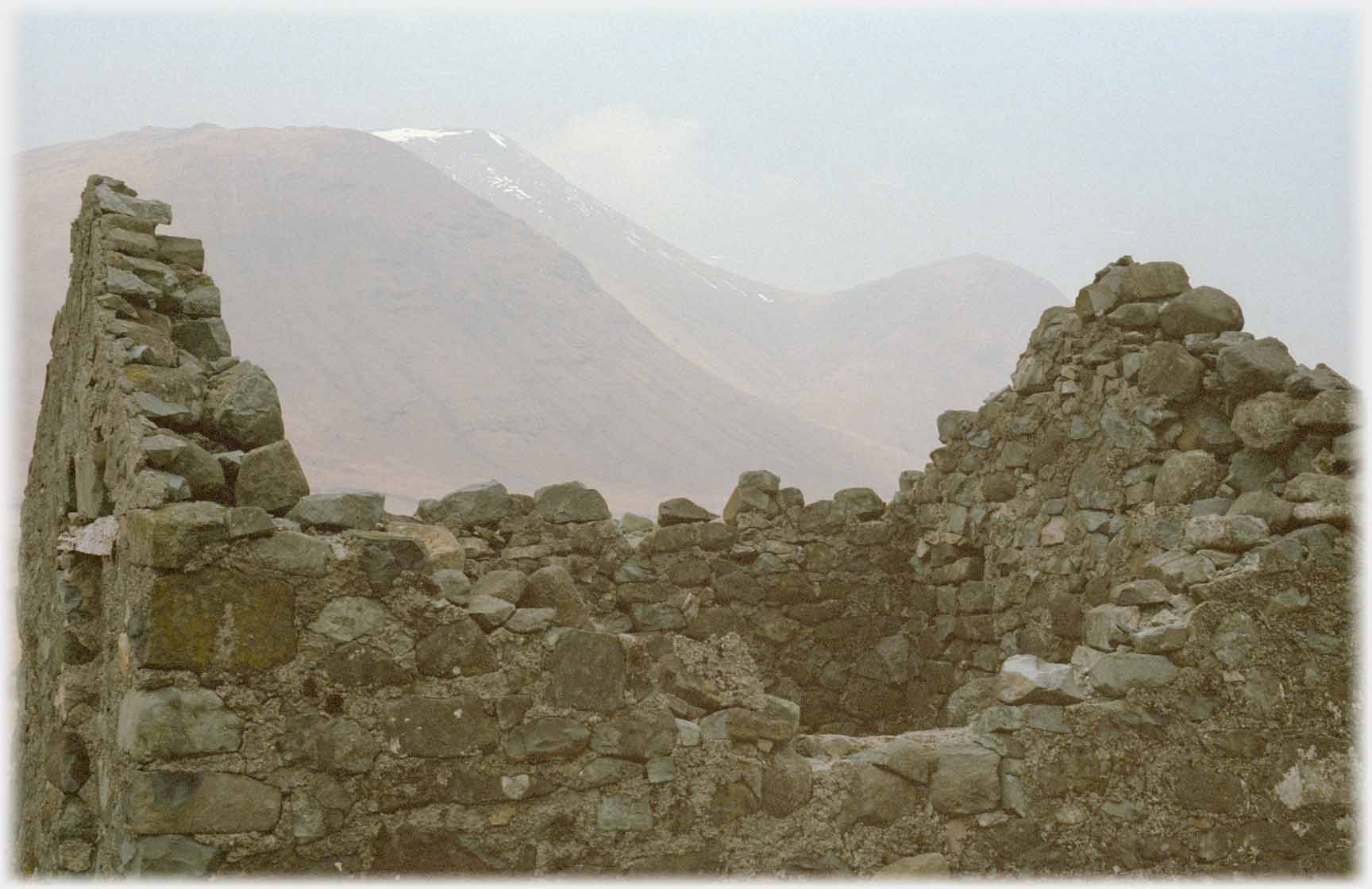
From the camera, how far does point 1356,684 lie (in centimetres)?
468

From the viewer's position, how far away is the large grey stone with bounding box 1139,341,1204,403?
19.6ft

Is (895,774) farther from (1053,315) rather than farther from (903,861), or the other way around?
(1053,315)

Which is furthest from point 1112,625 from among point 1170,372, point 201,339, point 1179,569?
point 201,339

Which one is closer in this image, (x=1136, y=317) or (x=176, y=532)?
(x=176, y=532)

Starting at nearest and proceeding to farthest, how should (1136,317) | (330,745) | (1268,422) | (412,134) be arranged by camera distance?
1. (330,745)
2. (1268,422)
3. (1136,317)
4. (412,134)

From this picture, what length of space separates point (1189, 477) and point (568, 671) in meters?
3.32

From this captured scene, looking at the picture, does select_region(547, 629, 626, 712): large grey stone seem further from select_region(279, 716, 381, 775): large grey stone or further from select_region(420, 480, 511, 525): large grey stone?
select_region(420, 480, 511, 525): large grey stone

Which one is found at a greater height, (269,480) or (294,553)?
(269,480)

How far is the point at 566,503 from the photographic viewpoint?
6.91 m

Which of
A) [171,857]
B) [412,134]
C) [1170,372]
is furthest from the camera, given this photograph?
[412,134]

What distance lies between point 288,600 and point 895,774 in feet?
7.39

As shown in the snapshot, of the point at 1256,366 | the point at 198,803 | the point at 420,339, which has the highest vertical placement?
the point at 420,339

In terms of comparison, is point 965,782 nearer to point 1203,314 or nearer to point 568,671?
point 568,671

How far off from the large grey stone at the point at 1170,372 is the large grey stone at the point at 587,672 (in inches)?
132
